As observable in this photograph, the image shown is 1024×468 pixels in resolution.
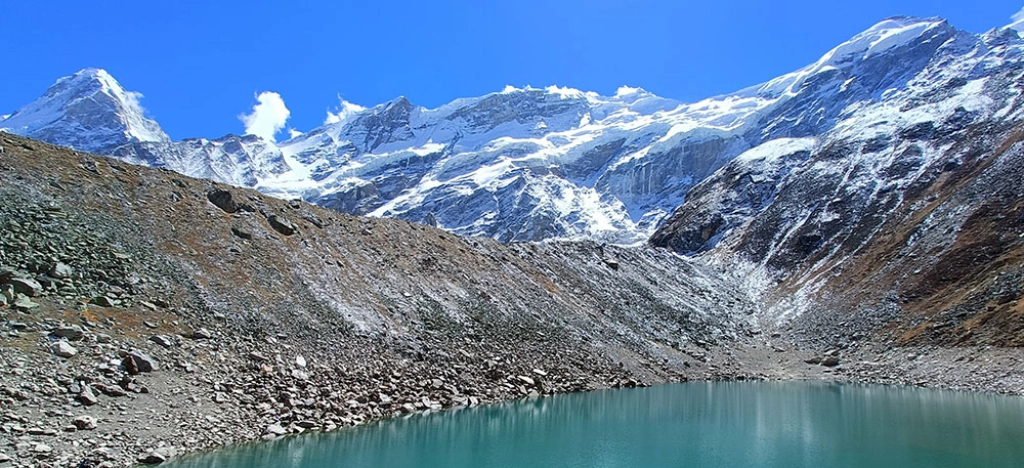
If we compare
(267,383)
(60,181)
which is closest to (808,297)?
(267,383)

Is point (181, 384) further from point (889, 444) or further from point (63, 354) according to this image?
point (889, 444)

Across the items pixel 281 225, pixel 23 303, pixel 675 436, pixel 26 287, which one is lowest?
pixel 675 436

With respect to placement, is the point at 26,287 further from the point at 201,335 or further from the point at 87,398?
the point at 87,398

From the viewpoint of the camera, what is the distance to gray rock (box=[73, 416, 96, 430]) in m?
24.4

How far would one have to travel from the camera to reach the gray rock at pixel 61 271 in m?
32.3

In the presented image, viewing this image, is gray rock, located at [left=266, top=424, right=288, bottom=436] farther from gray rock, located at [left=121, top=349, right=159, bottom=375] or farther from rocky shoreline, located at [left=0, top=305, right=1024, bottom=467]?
gray rock, located at [left=121, top=349, right=159, bottom=375]

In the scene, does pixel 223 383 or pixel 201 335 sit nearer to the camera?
pixel 223 383

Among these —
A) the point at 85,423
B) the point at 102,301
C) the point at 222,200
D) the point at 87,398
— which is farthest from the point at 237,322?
the point at 222,200

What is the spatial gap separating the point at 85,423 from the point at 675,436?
94.1 ft

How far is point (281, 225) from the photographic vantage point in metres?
52.8

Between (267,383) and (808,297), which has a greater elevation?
(808,297)

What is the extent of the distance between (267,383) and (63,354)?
9.04 metres

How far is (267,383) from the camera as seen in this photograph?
32906 millimetres

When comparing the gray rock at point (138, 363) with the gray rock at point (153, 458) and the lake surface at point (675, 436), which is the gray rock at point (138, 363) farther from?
the lake surface at point (675, 436)
